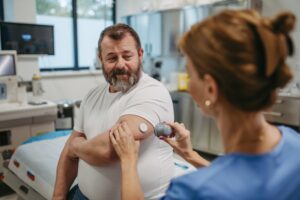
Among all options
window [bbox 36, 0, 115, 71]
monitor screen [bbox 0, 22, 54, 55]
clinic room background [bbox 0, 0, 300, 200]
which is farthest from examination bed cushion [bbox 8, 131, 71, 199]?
window [bbox 36, 0, 115, 71]

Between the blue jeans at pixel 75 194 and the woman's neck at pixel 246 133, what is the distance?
95 centimetres

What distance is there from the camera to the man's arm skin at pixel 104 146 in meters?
1.19

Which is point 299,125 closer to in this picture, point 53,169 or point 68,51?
→ point 53,169

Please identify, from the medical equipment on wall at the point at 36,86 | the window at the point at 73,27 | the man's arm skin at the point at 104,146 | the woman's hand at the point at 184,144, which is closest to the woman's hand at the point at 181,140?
the woman's hand at the point at 184,144

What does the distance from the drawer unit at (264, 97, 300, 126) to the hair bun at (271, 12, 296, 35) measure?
2.51 meters

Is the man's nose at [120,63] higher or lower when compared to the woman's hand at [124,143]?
higher

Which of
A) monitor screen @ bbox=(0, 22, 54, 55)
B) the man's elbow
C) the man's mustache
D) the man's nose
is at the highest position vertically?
monitor screen @ bbox=(0, 22, 54, 55)

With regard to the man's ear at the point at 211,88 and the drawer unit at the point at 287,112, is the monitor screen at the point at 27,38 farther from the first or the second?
the man's ear at the point at 211,88

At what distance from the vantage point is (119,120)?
125 centimetres

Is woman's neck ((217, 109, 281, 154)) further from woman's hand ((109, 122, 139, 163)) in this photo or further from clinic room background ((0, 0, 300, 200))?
clinic room background ((0, 0, 300, 200))

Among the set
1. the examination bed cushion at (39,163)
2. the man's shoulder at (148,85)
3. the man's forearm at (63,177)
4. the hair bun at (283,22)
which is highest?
the hair bun at (283,22)

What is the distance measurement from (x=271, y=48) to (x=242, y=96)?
12 cm

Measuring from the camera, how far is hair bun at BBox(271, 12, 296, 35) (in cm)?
68

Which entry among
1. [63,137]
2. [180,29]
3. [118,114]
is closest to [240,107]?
[118,114]
